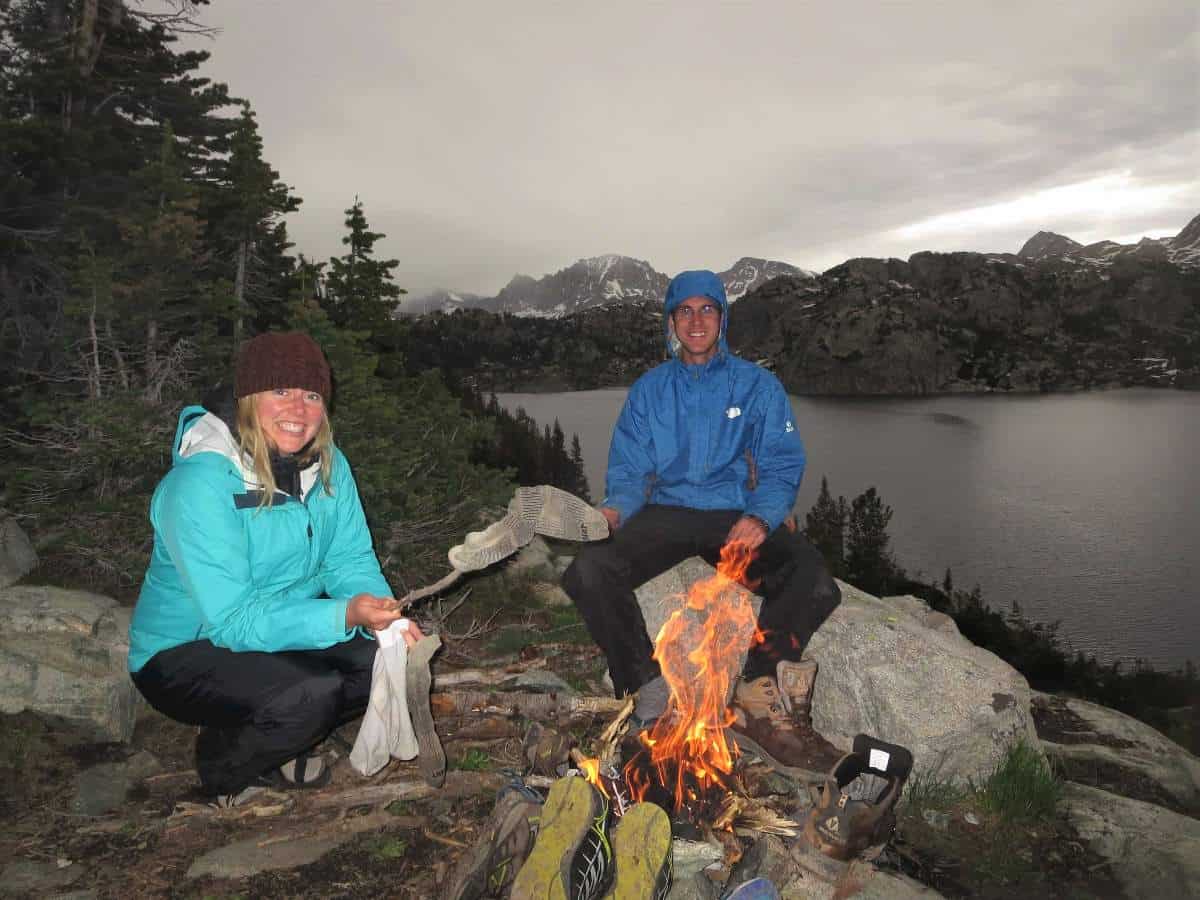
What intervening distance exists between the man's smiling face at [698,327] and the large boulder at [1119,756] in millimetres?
4129

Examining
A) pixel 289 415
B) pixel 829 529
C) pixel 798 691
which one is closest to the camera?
pixel 289 415

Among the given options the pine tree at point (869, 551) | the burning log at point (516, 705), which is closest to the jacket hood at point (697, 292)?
the burning log at point (516, 705)

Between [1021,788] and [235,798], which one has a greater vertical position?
[235,798]

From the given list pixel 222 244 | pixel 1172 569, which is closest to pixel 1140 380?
pixel 1172 569

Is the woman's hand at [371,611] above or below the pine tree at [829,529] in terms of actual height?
above

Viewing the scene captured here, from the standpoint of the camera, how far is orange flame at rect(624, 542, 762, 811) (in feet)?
11.9

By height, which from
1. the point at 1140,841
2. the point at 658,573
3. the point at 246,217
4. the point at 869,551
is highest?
the point at 246,217

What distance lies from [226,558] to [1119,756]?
6725 mm

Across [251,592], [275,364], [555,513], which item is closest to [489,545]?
[555,513]

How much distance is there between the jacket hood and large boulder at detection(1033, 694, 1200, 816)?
430 cm

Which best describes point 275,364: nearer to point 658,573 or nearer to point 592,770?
point 592,770

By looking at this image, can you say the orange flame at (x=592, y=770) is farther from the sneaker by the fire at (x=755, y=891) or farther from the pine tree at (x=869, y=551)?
the pine tree at (x=869, y=551)

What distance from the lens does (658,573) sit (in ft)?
16.7

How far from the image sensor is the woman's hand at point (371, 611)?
11.1 ft
